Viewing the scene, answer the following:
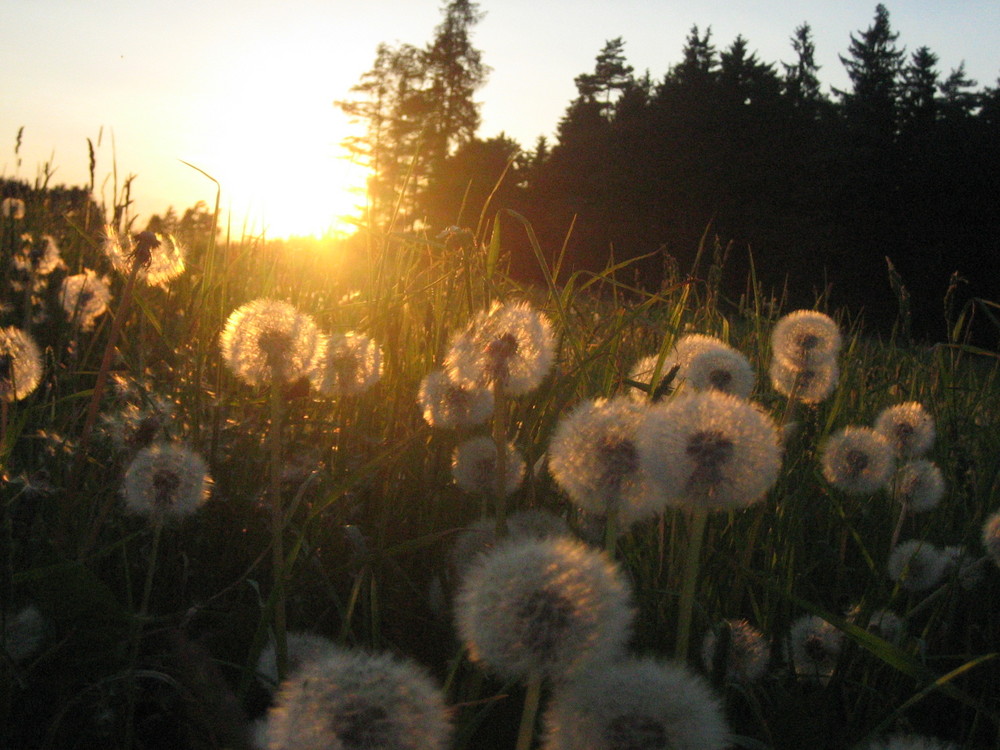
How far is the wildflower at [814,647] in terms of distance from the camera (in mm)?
1506

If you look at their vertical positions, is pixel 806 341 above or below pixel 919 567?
above

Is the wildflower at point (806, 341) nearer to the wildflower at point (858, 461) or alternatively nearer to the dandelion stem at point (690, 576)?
the wildflower at point (858, 461)

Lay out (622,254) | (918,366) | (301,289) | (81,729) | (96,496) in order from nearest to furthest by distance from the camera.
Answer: (81,729) → (96,496) → (918,366) → (301,289) → (622,254)

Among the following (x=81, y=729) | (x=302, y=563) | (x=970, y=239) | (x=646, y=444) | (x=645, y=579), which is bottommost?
(x=81, y=729)

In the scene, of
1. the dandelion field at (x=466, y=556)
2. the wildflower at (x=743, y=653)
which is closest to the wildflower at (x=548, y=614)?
the dandelion field at (x=466, y=556)

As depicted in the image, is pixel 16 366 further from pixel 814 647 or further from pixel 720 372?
pixel 814 647

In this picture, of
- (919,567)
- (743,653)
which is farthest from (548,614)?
(919,567)

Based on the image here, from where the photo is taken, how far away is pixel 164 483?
1435 mm

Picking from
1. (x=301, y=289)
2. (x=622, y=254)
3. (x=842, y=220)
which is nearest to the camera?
(x=301, y=289)

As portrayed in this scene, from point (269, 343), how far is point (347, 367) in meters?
0.40

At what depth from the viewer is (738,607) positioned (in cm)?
167

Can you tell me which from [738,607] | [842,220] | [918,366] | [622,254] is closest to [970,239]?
[842,220]

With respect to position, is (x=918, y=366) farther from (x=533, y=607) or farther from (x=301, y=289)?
(x=533, y=607)

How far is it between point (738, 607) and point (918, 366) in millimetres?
2182
